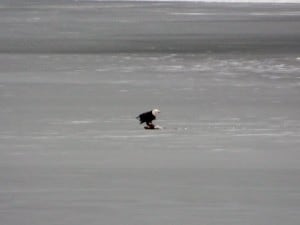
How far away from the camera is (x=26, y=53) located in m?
11.8

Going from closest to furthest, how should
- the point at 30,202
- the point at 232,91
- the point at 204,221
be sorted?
the point at 204,221 < the point at 30,202 < the point at 232,91

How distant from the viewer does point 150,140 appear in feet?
17.8

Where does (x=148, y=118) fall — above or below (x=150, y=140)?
above

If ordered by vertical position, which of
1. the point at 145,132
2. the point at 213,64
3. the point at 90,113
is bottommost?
the point at 145,132

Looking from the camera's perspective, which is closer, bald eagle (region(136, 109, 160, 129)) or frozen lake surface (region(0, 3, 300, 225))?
frozen lake surface (region(0, 3, 300, 225))

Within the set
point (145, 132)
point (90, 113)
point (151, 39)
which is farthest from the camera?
point (151, 39)

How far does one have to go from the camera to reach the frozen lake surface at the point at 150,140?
3941 millimetres

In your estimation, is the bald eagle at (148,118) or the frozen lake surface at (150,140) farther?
the bald eagle at (148,118)

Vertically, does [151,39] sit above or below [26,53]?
above

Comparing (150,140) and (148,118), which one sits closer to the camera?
(150,140)

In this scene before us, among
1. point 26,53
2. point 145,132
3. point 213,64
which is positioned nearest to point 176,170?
point 145,132

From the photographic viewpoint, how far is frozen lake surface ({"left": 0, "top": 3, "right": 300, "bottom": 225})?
394cm

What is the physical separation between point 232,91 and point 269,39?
6.82 metres

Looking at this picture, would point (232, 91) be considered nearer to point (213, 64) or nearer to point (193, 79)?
point (193, 79)
